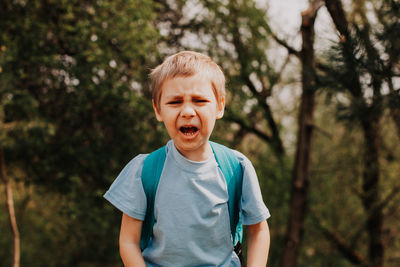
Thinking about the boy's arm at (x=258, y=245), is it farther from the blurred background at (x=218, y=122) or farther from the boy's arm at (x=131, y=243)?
the blurred background at (x=218, y=122)

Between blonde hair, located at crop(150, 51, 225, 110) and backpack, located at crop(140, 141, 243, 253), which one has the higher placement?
blonde hair, located at crop(150, 51, 225, 110)

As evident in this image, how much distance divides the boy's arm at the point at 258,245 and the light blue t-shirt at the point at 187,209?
0.21ft

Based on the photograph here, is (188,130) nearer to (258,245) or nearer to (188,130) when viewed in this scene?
(188,130)

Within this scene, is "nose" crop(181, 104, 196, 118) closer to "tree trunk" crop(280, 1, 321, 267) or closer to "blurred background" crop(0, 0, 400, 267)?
"blurred background" crop(0, 0, 400, 267)

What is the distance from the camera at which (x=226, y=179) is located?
1.62 metres

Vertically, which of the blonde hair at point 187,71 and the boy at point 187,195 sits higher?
the blonde hair at point 187,71

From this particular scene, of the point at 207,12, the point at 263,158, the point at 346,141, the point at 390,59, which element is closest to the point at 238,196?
the point at 390,59

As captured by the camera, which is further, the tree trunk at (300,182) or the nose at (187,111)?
the tree trunk at (300,182)

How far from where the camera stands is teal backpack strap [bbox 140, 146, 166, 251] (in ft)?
5.08

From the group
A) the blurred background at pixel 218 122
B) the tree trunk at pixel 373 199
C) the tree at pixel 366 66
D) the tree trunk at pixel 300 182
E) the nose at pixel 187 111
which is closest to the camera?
the nose at pixel 187 111

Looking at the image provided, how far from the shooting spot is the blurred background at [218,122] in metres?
3.49

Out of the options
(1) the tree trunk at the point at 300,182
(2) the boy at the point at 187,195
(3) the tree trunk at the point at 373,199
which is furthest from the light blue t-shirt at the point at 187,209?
(3) the tree trunk at the point at 373,199

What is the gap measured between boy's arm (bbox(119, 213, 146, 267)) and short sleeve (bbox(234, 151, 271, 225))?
1.46 feet

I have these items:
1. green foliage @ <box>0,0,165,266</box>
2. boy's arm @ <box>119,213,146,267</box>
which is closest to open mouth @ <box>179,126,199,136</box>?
boy's arm @ <box>119,213,146,267</box>
